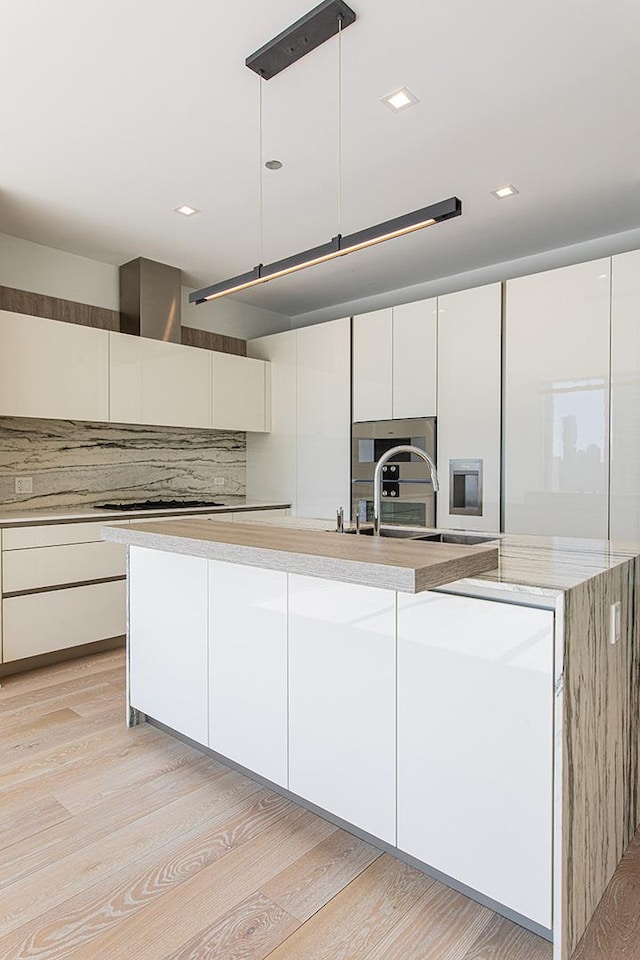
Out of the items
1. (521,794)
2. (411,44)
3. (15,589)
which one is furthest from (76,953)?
(411,44)

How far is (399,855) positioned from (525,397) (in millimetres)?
2665

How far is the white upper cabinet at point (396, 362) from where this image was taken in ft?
13.2

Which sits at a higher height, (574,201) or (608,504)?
(574,201)

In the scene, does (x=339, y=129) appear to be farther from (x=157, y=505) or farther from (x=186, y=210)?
(x=157, y=505)

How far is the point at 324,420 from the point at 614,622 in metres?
3.29

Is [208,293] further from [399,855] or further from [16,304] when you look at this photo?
[399,855]

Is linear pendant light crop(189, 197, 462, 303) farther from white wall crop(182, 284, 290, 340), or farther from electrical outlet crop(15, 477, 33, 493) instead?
white wall crop(182, 284, 290, 340)

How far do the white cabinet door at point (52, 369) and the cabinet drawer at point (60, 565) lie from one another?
85 cm

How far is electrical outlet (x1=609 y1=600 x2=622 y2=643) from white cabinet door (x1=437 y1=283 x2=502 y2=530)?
2.05 m

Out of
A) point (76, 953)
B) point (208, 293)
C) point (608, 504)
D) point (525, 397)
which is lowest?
point (76, 953)

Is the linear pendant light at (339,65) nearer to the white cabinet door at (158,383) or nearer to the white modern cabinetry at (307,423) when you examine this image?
the white cabinet door at (158,383)

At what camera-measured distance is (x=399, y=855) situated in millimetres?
1683

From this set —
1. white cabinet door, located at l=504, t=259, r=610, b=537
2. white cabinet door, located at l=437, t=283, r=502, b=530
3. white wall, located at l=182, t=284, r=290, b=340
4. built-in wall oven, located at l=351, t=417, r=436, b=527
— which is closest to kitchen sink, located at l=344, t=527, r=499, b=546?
white cabinet door, located at l=504, t=259, r=610, b=537

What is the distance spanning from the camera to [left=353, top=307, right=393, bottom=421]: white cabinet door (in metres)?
4.26
